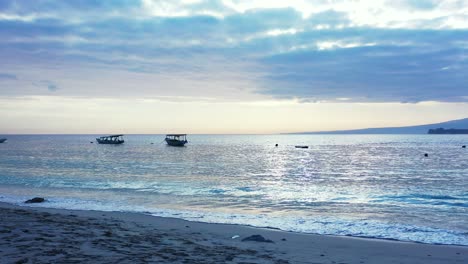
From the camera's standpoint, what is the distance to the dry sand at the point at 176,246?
28.0 ft

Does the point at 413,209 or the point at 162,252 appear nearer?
the point at 162,252

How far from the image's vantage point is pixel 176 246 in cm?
1007

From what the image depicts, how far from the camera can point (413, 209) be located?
2025 centimetres

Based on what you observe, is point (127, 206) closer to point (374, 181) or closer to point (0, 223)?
point (0, 223)

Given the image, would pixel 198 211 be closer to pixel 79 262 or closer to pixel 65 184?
pixel 79 262

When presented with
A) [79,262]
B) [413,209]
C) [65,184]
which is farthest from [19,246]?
[65,184]

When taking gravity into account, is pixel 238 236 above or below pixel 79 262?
below

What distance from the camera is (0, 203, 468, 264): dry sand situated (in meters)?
8.53

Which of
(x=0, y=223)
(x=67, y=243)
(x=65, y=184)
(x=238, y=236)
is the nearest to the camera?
(x=67, y=243)

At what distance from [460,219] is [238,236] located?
34.1 feet

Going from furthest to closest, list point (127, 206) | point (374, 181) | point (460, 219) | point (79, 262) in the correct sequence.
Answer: point (374, 181)
point (127, 206)
point (460, 219)
point (79, 262)

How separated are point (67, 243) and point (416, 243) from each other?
10.0m

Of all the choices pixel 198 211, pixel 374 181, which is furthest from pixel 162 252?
pixel 374 181

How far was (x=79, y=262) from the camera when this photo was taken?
309 inches
